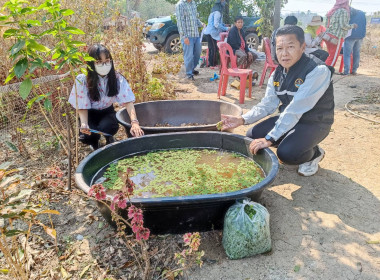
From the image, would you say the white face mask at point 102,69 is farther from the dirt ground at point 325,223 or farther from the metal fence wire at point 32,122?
the dirt ground at point 325,223

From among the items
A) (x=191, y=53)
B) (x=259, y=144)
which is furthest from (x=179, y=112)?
(x=191, y=53)

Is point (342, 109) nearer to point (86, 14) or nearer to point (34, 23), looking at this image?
point (86, 14)

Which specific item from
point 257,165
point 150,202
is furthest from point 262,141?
point 150,202

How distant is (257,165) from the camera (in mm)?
2574

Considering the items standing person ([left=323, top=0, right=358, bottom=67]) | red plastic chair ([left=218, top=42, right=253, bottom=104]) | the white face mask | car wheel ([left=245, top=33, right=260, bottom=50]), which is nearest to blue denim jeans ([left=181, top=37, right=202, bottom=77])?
red plastic chair ([left=218, top=42, right=253, bottom=104])

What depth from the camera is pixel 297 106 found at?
2.33 metres

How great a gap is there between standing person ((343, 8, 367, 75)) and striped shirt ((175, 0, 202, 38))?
3.29 metres

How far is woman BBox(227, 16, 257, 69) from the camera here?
6.21 metres

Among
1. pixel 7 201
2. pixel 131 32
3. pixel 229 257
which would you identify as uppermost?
pixel 131 32

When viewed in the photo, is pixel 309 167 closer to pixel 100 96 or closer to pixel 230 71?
pixel 100 96

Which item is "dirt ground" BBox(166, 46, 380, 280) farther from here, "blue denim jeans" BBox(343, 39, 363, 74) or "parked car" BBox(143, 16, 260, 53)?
"parked car" BBox(143, 16, 260, 53)

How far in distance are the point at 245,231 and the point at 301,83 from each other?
125cm

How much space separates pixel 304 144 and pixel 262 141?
1.21 feet

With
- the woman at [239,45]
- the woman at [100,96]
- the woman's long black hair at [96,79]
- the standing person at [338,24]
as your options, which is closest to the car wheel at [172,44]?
the woman at [239,45]
